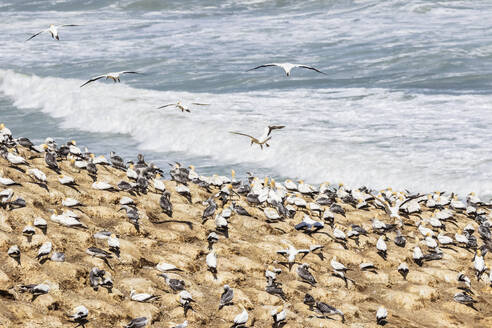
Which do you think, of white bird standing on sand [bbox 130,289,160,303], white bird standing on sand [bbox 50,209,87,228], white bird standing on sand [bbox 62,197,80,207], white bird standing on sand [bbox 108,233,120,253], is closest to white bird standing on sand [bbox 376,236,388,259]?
white bird standing on sand [bbox 108,233,120,253]

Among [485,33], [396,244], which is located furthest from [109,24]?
[396,244]

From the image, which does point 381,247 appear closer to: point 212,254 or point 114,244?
point 212,254

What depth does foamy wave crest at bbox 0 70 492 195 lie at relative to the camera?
2686 centimetres

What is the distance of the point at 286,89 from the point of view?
41.2 metres

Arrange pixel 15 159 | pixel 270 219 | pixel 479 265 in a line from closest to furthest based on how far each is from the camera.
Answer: pixel 479 265 → pixel 15 159 → pixel 270 219

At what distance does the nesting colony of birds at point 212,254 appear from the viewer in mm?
10898

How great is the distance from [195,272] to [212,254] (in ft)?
1.43

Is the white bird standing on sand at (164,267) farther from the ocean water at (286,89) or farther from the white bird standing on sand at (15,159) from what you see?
the ocean water at (286,89)

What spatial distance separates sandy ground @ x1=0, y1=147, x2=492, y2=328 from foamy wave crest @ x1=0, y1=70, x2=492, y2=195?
1085cm

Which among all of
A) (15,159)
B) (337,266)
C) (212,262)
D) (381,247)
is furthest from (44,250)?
(381,247)

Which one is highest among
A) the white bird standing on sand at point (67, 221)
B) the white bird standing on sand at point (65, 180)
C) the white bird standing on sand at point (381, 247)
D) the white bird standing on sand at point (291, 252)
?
the white bird standing on sand at point (65, 180)

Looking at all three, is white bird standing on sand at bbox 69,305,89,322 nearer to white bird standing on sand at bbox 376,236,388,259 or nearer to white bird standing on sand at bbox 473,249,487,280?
white bird standing on sand at bbox 376,236,388,259

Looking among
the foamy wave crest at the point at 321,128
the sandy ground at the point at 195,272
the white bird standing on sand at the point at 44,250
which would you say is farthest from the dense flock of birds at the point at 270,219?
the foamy wave crest at the point at 321,128

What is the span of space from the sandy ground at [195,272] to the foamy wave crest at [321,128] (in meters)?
10.8
